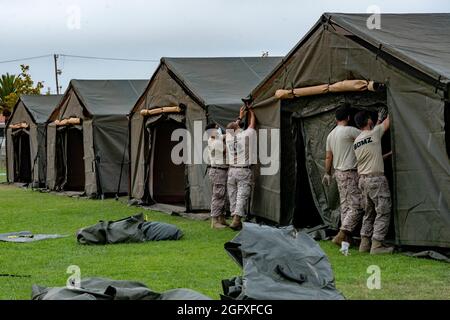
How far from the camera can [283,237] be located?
641cm

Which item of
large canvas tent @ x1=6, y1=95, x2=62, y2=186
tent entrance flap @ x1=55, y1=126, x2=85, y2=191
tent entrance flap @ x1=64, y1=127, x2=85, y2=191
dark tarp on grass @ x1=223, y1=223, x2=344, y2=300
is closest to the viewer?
dark tarp on grass @ x1=223, y1=223, x2=344, y2=300

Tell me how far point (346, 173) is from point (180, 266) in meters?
2.56

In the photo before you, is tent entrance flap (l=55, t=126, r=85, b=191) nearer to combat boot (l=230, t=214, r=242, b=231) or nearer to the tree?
combat boot (l=230, t=214, r=242, b=231)

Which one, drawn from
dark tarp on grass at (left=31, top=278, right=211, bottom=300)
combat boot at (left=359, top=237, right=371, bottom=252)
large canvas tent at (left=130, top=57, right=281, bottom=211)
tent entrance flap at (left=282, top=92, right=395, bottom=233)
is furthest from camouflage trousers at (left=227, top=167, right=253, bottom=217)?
dark tarp on grass at (left=31, top=278, right=211, bottom=300)

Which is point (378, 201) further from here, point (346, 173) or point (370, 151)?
point (346, 173)

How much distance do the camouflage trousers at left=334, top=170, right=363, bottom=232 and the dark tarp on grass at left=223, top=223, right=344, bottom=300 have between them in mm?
3691

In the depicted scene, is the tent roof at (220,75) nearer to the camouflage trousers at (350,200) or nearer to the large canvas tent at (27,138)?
the camouflage trousers at (350,200)

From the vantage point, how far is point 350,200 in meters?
10.2

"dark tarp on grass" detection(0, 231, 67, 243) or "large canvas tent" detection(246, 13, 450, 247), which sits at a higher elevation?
"large canvas tent" detection(246, 13, 450, 247)

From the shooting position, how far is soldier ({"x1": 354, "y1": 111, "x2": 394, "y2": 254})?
31.7 feet

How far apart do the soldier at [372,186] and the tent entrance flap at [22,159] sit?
20.9 m

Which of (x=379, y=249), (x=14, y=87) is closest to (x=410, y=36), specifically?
(x=379, y=249)

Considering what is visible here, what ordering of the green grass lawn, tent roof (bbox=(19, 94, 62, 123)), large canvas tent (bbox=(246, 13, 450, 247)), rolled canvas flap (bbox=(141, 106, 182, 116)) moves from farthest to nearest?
tent roof (bbox=(19, 94, 62, 123))
rolled canvas flap (bbox=(141, 106, 182, 116))
large canvas tent (bbox=(246, 13, 450, 247))
the green grass lawn

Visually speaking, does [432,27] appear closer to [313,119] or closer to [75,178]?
[313,119]
